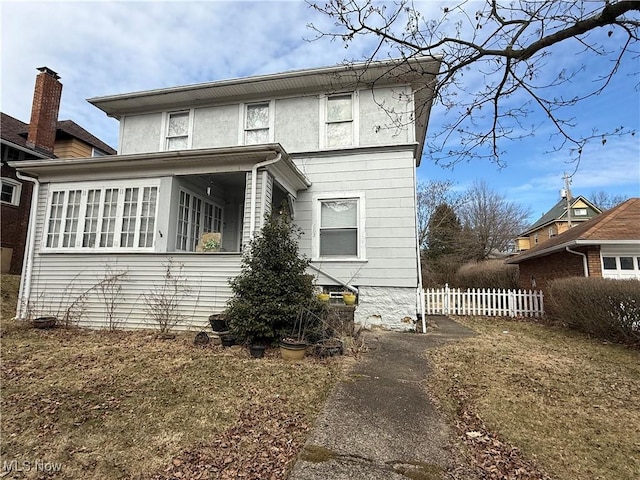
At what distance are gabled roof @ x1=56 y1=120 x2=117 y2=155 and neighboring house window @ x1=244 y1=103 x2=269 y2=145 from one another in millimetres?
13542

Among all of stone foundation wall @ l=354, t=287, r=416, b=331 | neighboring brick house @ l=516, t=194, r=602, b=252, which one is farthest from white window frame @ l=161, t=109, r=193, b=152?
neighboring brick house @ l=516, t=194, r=602, b=252

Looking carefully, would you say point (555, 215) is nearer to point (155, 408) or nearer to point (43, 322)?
point (155, 408)

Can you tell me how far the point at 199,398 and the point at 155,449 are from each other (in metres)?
0.99

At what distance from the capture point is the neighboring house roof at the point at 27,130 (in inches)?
566

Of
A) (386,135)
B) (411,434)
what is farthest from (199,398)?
(386,135)

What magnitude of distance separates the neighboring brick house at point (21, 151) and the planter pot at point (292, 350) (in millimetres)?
14105

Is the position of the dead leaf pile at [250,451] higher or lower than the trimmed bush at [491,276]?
lower

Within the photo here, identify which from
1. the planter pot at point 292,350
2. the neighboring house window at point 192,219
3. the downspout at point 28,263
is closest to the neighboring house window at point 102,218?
the downspout at point 28,263

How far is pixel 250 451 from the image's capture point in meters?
2.83

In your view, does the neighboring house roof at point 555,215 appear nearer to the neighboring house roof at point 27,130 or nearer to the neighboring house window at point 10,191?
the neighboring house roof at point 27,130

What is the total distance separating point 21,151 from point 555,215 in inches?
1519

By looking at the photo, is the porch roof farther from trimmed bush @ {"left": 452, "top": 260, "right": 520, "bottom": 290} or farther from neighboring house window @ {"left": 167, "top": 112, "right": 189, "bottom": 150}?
trimmed bush @ {"left": 452, "top": 260, "right": 520, "bottom": 290}

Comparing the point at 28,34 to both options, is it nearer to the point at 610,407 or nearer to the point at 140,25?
the point at 140,25

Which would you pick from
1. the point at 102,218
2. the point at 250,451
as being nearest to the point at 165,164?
the point at 102,218
